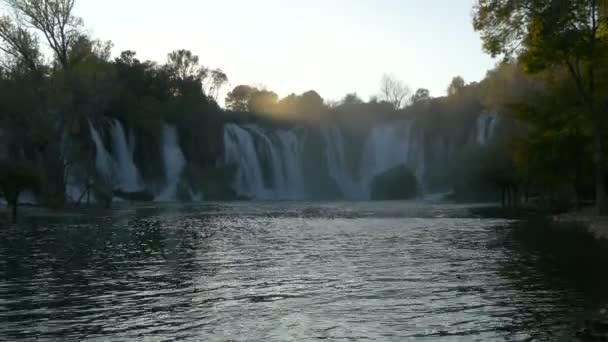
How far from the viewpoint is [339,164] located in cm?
9644

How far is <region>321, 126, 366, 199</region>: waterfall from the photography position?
9456cm

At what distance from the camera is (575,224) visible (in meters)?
34.1

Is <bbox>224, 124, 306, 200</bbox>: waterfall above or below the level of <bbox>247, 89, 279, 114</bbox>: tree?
below

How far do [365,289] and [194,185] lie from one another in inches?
2795

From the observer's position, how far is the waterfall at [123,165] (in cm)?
7544

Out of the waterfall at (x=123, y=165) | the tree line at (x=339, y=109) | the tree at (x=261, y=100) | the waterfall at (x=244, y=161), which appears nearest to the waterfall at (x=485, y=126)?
the tree line at (x=339, y=109)

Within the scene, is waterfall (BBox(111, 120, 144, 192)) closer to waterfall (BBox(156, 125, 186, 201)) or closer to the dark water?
waterfall (BBox(156, 125, 186, 201))

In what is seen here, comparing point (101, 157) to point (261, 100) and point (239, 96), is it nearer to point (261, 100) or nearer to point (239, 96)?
point (261, 100)

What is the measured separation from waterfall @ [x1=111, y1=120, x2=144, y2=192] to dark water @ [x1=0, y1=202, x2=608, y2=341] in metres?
46.9

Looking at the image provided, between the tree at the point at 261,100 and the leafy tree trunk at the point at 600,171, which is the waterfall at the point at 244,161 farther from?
the leafy tree trunk at the point at 600,171

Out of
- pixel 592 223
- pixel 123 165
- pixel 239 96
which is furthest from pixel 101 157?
pixel 239 96

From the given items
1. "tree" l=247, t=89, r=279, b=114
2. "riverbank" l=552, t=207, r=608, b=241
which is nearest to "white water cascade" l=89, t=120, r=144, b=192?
"riverbank" l=552, t=207, r=608, b=241

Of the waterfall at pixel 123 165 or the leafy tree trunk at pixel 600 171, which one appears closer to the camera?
the leafy tree trunk at pixel 600 171

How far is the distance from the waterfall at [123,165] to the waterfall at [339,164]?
90.8ft
